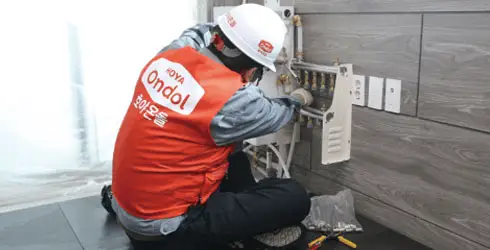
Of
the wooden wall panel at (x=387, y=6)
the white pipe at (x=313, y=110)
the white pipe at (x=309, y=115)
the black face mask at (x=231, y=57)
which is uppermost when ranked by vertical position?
the wooden wall panel at (x=387, y=6)

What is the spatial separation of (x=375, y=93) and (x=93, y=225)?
1.21 metres

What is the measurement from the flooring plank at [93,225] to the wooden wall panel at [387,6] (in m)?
1.16

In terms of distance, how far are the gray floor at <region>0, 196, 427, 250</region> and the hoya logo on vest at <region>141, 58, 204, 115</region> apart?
27.3 inches

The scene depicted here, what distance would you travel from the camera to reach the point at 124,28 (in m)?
2.27

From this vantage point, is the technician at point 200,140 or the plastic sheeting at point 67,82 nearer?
the technician at point 200,140

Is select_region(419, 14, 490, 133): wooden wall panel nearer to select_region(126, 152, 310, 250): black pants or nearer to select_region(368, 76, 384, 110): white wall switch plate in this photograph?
select_region(368, 76, 384, 110): white wall switch plate

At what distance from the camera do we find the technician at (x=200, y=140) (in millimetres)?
1430

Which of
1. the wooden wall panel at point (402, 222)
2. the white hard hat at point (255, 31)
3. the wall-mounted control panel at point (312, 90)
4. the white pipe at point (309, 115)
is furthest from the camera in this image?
the white pipe at point (309, 115)

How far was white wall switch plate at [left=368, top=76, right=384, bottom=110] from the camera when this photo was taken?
5.86ft

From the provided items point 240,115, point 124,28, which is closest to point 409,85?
point 240,115

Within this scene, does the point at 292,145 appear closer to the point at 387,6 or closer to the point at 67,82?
the point at 387,6

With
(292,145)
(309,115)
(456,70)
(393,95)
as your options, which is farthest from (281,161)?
(456,70)

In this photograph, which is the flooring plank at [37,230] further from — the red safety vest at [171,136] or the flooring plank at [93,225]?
the red safety vest at [171,136]

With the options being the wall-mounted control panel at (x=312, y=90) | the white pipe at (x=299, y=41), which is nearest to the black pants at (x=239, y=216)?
the wall-mounted control panel at (x=312, y=90)
